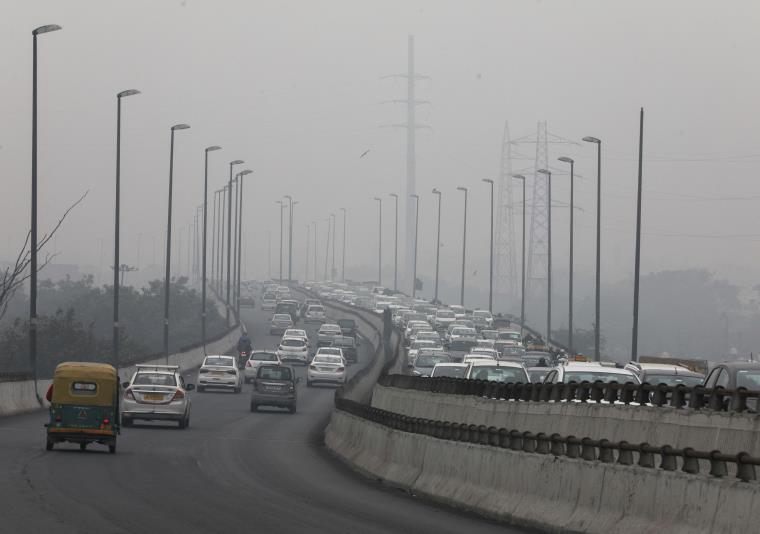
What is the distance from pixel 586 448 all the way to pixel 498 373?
20.6 meters

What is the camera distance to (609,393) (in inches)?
841

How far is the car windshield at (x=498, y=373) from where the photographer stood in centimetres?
3847

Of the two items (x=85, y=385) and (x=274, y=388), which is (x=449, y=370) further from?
(x=85, y=385)

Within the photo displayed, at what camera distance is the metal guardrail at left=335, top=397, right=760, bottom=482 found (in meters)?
14.1

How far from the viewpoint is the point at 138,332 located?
160m

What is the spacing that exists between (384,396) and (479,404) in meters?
16.3

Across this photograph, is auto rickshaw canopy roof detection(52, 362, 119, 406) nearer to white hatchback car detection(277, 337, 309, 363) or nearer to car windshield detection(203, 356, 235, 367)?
car windshield detection(203, 356, 235, 367)

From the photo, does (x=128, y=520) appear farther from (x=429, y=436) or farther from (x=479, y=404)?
(x=479, y=404)

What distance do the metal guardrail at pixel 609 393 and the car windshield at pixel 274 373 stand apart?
1482cm

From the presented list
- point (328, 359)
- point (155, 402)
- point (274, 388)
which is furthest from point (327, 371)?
point (155, 402)

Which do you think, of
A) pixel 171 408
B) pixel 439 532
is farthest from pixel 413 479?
pixel 171 408

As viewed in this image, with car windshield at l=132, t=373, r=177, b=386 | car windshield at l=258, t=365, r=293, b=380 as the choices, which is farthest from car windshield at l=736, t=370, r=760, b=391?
car windshield at l=258, t=365, r=293, b=380

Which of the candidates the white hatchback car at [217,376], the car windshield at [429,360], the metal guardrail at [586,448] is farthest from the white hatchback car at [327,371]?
the metal guardrail at [586,448]

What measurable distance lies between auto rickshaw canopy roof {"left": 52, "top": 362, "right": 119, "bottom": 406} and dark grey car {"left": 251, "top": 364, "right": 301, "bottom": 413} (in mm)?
21839
